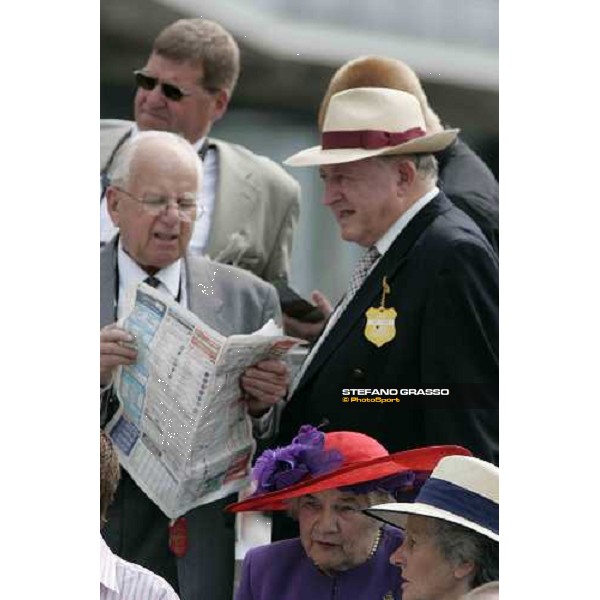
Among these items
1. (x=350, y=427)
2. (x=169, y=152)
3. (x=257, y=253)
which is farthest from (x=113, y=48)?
(x=350, y=427)

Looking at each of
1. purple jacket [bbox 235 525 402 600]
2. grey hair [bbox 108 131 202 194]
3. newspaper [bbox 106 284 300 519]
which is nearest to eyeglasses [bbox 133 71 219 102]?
grey hair [bbox 108 131 202 194]

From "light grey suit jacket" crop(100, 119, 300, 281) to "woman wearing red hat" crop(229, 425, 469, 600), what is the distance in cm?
52

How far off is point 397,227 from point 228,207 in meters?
0.49

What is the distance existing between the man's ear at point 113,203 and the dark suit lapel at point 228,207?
10.8 inches

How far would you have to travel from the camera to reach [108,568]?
3975 millimetres

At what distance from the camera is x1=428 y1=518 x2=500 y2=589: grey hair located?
3.76 meters

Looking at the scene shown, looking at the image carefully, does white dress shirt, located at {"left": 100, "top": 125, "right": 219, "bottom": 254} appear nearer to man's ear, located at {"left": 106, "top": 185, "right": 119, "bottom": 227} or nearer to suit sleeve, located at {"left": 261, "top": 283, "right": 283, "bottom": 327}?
man's ear, located at {"left": 106, "top": 185, "right": 119, "bottom": 227}

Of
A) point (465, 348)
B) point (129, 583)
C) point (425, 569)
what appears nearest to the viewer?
point (425, 569)

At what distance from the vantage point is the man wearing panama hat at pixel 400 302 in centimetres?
404

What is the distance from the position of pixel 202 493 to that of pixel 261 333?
19.3 inches

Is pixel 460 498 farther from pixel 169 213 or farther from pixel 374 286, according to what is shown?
pixel 169 213

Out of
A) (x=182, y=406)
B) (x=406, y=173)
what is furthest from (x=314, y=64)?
(x=182, y=406)

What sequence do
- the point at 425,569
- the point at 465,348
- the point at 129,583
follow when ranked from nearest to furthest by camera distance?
the point at 425,569
the point at 129,583
the point at 465,348

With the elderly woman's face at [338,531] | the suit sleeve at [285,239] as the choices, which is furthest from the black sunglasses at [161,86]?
the elderly woman's face at [338,531]
